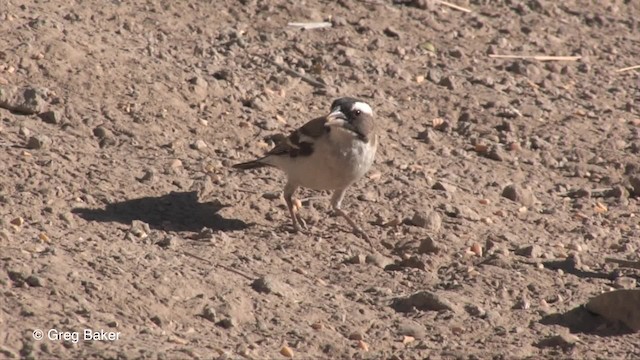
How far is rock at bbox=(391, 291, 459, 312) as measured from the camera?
7.59 metres

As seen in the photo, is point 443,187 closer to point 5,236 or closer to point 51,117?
point 51,117

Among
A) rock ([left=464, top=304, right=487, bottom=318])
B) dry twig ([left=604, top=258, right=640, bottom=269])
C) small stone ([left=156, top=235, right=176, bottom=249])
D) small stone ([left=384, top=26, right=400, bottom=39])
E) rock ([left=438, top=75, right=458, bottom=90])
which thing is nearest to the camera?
rock ([left=464, top=304, right=487, bottom=318])

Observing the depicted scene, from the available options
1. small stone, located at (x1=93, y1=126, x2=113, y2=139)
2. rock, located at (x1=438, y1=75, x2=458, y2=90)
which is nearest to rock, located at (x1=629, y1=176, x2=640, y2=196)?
rock, located at (x1=438, y1=75, x2=458, y2=90)

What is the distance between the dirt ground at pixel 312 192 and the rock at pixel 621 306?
0.09 m

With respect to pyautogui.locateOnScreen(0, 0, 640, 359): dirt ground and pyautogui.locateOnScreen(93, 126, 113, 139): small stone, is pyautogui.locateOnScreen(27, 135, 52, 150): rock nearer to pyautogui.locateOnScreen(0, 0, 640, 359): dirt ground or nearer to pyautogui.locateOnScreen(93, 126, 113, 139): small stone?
pyautogui.locateOnScreen(0, 0, 640, 359): dirt ground

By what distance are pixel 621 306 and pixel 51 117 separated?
452cm

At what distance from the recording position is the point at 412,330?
7297mm

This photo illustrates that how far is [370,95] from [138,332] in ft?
15.6

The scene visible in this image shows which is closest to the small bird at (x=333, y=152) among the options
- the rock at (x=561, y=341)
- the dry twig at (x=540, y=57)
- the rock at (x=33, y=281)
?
the rock at (x=561, y=341)

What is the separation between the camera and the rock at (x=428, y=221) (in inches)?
353

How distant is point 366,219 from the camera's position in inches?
362

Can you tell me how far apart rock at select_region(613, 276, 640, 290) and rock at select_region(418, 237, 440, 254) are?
1.23 metres

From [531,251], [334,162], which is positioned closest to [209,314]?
[334,162]

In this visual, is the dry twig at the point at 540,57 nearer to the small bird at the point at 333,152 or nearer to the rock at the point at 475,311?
the small bird at the point at 333,152
